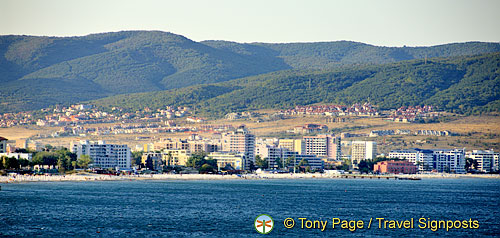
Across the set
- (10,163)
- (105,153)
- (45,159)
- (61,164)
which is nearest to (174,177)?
(61,164)

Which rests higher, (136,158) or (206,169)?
(136,158)

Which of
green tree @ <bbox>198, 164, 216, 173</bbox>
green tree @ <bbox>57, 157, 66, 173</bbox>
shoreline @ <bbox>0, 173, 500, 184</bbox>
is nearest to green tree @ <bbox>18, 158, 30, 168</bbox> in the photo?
green tree @ <bbox>57, 157, 66, 173</bbox>

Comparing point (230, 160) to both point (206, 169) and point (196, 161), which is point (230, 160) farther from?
point (206, 169)

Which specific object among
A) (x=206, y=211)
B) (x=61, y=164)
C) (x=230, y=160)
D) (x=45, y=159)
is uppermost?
(x=45, y=159)

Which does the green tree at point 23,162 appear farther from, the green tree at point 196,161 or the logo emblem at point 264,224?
the logo emblem at point 264,224

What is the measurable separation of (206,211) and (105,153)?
103484 mm

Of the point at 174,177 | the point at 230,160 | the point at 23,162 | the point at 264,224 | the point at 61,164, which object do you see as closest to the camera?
the point at 264,224

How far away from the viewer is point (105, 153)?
175 metres

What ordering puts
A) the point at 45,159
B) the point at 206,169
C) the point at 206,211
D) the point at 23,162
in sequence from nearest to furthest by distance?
the point at 206,211 → the point at 23,162 → the point at 45,159 → the point at 206,169

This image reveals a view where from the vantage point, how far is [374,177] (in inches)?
7190

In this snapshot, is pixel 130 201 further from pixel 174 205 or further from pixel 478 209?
pixel 478 209

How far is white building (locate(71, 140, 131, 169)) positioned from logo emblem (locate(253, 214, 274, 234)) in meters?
108

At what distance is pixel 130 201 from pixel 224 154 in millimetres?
103771

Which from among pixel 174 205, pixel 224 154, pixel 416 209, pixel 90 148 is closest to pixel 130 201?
pixel 174 205
